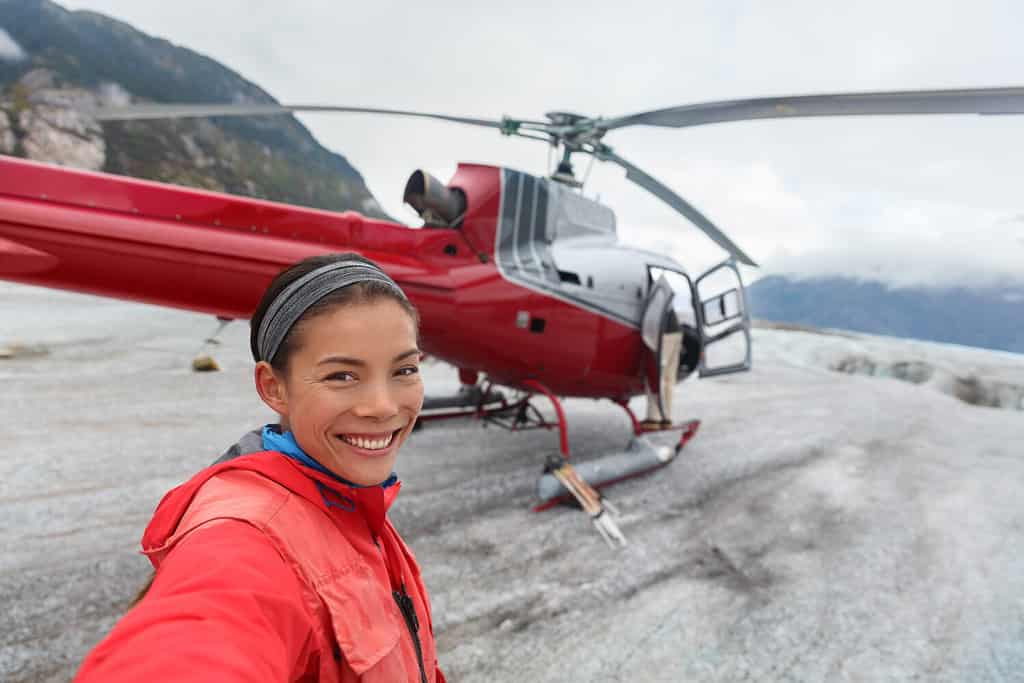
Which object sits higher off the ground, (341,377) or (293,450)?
(341,377)

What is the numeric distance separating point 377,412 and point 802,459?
711 centimetres

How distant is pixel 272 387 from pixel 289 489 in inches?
12.2

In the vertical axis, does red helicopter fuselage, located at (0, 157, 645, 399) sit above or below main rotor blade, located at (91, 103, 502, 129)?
below

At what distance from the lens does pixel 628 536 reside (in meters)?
4.82

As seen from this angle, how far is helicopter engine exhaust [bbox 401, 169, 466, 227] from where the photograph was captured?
5.24 metres

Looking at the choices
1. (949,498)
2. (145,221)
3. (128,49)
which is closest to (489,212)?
(145,221)

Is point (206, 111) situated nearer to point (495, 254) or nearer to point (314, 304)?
point (495, 254)

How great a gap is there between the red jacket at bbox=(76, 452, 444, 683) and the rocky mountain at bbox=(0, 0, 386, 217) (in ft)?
220

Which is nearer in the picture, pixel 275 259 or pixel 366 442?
pixel 366 442

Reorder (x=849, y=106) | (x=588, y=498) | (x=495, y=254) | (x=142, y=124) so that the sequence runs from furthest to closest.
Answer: (x=142, y=124)
(x=495, y=254)
(x=588, y=498)
(x=849, y=106)

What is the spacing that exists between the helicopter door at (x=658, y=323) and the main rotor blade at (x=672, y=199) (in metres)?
0.76

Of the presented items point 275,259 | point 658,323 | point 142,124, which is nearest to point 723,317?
point 658,323

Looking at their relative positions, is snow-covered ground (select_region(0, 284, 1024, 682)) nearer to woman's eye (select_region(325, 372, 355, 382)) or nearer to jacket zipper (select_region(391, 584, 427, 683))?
jacket zipper (select_region(391, 584, 427, 683))

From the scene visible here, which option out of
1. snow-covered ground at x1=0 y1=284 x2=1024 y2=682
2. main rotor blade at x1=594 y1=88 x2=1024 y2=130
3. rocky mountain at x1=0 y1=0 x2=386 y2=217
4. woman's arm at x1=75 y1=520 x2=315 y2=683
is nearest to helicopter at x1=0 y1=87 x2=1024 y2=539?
main rotor blade at x1=594 y1=88 x2=1024 y2=130
